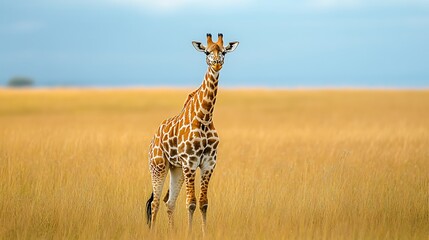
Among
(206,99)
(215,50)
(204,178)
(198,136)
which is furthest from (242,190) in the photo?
(215,50)

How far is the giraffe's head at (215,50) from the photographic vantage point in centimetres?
686

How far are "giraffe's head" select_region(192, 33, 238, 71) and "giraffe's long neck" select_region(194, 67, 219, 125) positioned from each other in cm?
29

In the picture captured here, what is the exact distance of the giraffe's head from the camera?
6855 mm

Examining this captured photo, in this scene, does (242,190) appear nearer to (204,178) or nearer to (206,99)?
(204,178)

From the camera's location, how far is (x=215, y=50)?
685 centimetres

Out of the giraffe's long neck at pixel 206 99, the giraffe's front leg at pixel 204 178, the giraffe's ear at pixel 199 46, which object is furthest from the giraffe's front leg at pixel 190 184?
the giraffe's ear at pixel 199 46

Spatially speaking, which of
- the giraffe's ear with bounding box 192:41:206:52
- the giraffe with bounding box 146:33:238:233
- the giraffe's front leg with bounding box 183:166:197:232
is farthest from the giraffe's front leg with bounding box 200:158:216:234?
the giraffe's ear with bounding box 192:41:206:52

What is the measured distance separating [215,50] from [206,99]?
747 millimetres

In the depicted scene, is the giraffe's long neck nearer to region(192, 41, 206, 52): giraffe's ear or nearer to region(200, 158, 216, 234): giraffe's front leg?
region(192, 41, 206, 52): giraffe's ear

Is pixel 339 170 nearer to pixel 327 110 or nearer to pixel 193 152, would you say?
pixel 193 152

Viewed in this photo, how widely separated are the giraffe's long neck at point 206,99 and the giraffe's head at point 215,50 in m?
0.29

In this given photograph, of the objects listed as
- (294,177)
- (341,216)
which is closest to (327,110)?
(294,177)

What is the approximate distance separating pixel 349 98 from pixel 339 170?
35680 millimetres

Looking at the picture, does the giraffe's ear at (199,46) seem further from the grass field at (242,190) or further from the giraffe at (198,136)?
the grass field at (242,190)
